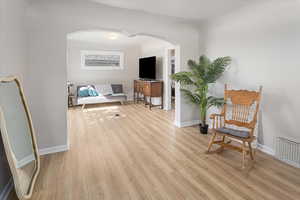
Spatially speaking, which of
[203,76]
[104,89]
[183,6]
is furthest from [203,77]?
[104,89]

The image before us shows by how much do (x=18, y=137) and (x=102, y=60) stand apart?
5.87m

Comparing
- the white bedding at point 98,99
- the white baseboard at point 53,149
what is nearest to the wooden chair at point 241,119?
the white baseboard at point 53,149

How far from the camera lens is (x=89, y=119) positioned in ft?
15.6

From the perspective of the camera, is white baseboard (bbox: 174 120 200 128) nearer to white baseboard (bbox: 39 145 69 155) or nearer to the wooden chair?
the wooden chair

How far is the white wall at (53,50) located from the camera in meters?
2.58

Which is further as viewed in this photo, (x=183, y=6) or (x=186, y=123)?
(x=186, y=123)

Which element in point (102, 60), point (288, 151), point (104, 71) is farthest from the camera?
point (104, 71)

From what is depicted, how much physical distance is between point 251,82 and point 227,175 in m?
1.75

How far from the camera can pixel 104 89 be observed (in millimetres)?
6988

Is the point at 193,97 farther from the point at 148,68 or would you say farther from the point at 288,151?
the point at 148,68

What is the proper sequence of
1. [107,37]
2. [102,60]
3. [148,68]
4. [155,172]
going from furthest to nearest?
[102,60]
[148,68]
[107,37]
[155,172]

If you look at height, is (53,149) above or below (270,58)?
below

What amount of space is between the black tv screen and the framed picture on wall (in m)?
1.08

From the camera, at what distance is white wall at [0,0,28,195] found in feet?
5.58
